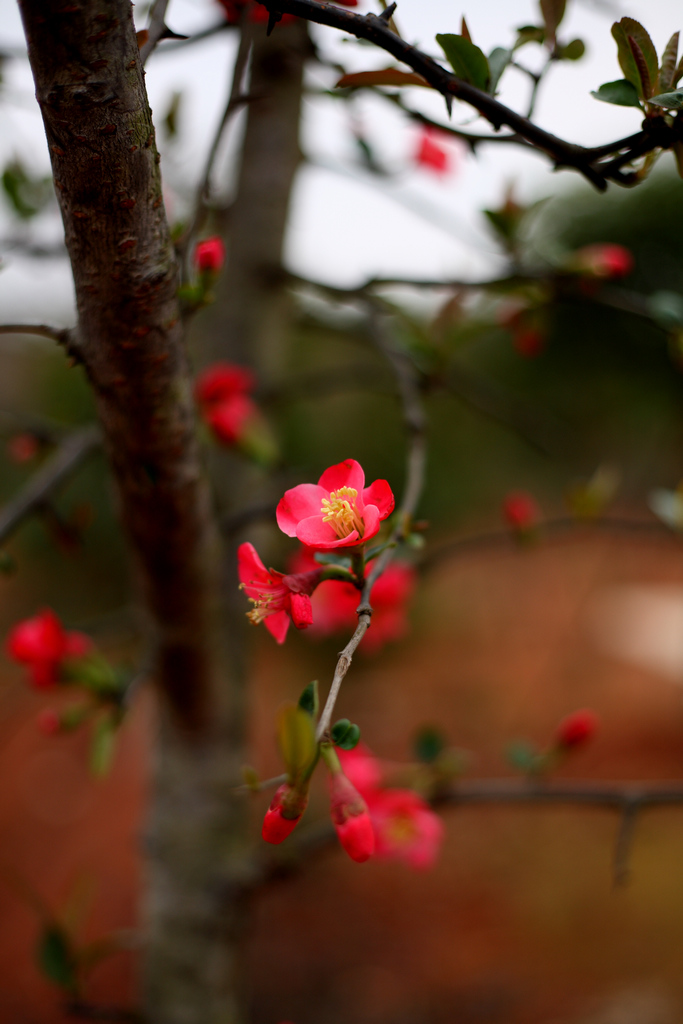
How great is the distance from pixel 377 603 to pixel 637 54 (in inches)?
21.7

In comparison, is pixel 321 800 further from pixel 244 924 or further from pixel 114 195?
pixel 114 195

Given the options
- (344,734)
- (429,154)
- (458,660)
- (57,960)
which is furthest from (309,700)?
(458,660)

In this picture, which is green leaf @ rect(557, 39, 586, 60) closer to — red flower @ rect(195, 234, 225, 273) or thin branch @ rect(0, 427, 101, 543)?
red flower @ rect(195, 234, 225, 273)

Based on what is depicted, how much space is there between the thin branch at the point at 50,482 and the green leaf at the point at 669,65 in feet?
1.77

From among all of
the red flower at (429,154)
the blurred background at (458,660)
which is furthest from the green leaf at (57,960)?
the red flower at (429,154)

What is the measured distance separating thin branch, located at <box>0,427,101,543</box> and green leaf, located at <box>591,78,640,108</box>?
510 millimetres

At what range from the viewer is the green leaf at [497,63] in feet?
1.23

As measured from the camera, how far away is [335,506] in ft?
1.19

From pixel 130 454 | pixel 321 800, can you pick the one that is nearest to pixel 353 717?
pixel 321 800

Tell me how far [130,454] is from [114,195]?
0.16 meters

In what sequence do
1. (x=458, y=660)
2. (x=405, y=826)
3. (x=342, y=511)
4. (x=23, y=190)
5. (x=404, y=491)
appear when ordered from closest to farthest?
(x=342, y=511) < (x=404, y=491) < (x=405, y=826) < (x=23, y=190) < (x=458, y=660)

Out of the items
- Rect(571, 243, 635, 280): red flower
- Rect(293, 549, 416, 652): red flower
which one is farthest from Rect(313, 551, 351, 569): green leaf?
Rect(571, 243, 635, 280): red flower

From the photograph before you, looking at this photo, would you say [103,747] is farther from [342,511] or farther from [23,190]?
[23,190]

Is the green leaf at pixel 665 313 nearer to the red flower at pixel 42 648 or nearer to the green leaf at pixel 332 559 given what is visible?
the green leaf at pixel 332 559
